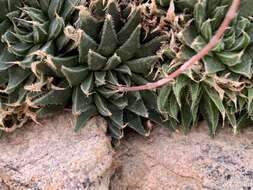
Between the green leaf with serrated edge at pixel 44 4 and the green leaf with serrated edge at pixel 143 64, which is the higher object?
the green leaf with serrated edge at pixel 44 4

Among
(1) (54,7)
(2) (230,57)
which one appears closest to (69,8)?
(1) (54,7)

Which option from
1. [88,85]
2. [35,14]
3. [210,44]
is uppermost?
[210,44]

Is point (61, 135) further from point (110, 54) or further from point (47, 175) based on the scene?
point (110, 54)

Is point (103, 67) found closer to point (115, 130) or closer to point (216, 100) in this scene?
point (115, 130)

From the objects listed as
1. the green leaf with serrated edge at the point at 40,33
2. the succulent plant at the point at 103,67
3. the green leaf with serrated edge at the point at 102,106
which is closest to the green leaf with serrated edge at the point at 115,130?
the succulent plant at the point at 103,67

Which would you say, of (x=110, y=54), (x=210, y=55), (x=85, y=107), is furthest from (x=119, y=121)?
(x=210, y=55)

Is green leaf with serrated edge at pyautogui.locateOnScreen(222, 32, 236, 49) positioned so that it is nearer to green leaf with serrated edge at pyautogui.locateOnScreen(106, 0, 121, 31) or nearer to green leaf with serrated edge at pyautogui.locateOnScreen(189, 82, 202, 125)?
green leaf with serrated edge at pyautogui.locateOnScreen(189, 82, 202, 125)

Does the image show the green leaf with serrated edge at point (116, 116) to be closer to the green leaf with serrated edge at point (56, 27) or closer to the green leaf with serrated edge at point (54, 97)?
the green leaf with serrated edge at point (54, 97)
